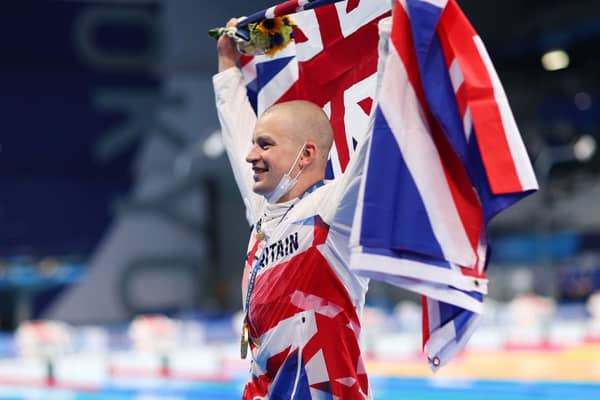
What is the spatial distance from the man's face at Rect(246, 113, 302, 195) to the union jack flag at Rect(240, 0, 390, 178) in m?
0.21

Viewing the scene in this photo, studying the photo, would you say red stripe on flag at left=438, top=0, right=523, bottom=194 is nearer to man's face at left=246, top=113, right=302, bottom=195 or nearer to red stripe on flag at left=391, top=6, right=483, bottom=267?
red stripe on flag at left=391, top=6, right=483, bottom=267

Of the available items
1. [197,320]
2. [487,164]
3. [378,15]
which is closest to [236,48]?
[378,15]

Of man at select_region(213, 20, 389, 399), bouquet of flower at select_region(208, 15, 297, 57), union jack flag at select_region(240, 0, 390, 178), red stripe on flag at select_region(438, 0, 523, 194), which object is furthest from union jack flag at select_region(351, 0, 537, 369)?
bouquet of flower at select_region(208, 15, 297, 57)

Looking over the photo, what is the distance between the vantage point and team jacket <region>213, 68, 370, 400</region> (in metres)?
1.85

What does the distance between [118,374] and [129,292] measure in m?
7.55

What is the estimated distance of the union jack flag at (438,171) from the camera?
163 centimetres

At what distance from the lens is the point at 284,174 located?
6.38ft

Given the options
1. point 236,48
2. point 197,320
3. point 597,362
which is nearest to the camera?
point 236,48

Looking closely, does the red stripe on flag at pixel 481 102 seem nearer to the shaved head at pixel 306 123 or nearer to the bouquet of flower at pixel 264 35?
the shaved head at pixel 306 123

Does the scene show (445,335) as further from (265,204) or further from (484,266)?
(265,204)

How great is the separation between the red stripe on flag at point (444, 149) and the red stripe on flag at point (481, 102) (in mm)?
61

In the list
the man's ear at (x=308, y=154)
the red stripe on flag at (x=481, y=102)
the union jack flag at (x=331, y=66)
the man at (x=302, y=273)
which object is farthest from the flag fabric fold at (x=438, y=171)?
the union jack flag at (x=331, y=66)

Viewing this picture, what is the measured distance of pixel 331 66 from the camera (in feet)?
7.38

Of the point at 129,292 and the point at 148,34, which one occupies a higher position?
the point at 148,34
